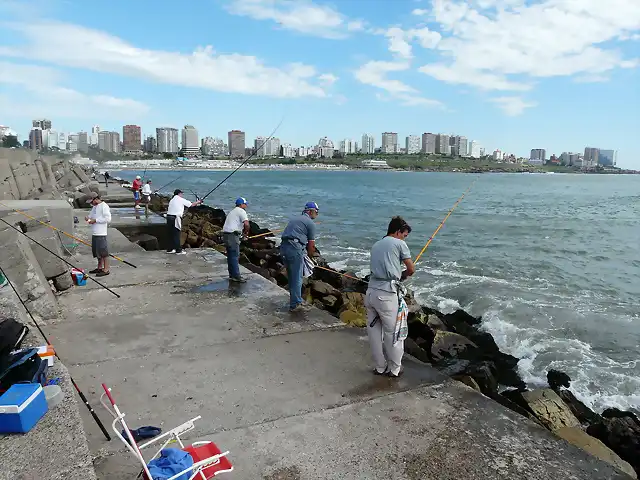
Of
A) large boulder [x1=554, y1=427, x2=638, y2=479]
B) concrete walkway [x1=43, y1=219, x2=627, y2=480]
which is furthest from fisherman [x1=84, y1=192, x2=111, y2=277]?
large boulder [x1=554, y1=427, x2=638, y2=479]

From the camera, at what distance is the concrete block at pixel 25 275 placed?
6.09 meters

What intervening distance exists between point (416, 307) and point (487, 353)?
2.27 meters

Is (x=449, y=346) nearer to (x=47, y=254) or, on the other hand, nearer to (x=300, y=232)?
(x=300, y=232)

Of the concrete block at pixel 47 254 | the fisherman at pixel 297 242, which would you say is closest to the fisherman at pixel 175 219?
the concrete block at pixel 47 254

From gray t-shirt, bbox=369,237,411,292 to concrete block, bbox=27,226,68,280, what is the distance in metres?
5.08

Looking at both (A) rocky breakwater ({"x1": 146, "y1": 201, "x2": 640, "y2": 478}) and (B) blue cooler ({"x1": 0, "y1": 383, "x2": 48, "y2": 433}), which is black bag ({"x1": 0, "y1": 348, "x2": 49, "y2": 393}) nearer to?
(B) blue cooler ({"x1": 0, "y1": 383, "x2": 48, "y2": 433})


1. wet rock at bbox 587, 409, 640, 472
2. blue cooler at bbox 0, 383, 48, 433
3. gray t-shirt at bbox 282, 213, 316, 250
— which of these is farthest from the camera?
gray t-shirt at bbox 282, 213, 316, 250

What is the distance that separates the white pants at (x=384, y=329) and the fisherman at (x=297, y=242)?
6.35 ft

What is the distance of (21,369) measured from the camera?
10.1 feet

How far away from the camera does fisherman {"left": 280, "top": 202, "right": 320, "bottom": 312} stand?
668 centimetres

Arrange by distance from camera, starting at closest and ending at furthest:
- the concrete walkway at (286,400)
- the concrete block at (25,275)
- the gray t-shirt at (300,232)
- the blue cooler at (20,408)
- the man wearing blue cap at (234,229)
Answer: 1. the blue cooler at (20,408)
2. the concrete walkway at (286,400)
3. the concrete block at (25,275)
4. the gray t-shirt at (300,232)
5. the man wearing blue cap at (234,229)

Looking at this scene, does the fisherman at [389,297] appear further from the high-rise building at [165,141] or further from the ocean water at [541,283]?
the high-rise building at [165,141]

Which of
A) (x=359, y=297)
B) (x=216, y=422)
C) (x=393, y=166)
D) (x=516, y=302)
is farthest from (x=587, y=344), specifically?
(x=393, y=166)

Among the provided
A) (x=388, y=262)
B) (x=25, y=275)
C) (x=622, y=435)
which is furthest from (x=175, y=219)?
(x=622, y=435)
